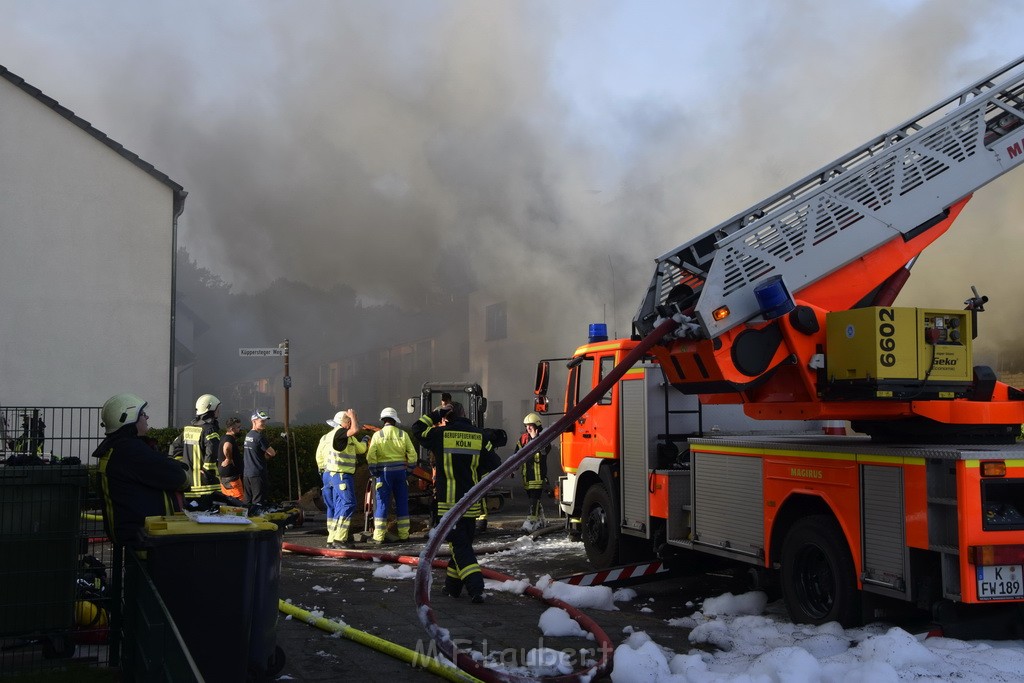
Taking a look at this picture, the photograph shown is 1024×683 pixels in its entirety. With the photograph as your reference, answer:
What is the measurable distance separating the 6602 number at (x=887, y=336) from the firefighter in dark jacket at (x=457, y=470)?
3.02 m

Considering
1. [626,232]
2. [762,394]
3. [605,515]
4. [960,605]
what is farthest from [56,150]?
[960,605]

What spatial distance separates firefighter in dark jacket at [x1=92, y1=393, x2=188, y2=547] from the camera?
448cm

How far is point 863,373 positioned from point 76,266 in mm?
16409

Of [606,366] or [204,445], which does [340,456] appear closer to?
[204,445]

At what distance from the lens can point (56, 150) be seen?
Result: 1803cm

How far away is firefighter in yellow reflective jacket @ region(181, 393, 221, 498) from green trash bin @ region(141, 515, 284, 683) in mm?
5275

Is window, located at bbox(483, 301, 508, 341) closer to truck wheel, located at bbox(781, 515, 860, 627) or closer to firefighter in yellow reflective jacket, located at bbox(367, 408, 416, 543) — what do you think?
firefighter in yellow reflective jacket, located at bbox(367, 408, 416, 543)

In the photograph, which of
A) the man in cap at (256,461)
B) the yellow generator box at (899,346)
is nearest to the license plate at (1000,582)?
the yellow generator box at (899,346)

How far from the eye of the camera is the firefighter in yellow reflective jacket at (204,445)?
9023mm

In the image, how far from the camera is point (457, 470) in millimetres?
7176

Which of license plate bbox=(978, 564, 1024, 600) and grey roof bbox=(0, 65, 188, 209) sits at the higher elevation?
grey roof bbox=(0, 65, 188, 209)

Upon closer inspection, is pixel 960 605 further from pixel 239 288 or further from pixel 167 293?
pixel 239 288

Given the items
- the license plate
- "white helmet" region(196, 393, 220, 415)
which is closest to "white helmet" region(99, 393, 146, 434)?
the license plate

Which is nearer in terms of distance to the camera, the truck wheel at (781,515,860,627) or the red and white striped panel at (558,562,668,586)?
the truck wheel at (781,515,860,627)
